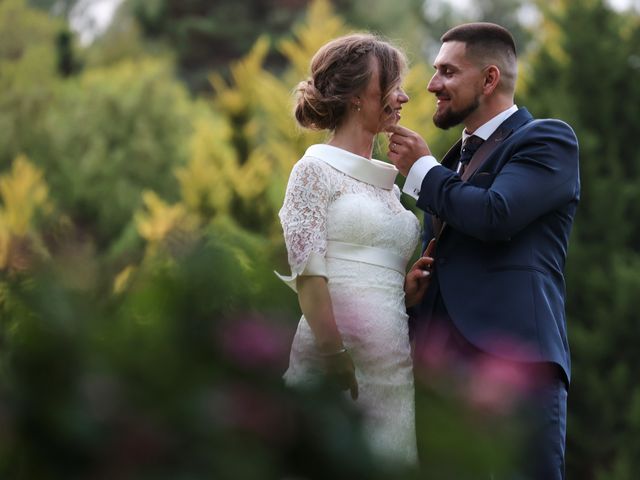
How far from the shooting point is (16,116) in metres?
18.0

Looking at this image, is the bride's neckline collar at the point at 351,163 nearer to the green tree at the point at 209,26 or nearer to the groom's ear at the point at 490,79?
the groom's ear at the point at 490,79

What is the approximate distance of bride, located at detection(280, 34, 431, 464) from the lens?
3242 millimetres

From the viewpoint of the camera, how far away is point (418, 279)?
3.52 m

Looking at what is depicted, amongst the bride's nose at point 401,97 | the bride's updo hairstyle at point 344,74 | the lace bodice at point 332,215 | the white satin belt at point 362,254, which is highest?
the bride's updo hairstyle at point 344,74

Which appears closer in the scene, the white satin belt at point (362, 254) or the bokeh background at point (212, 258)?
the bokeh background at point (212, 258)

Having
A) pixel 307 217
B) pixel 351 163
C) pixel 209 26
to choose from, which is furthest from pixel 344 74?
pixel 209 26

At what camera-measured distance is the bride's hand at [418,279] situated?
3.51 metres

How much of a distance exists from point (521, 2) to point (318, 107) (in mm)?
32776

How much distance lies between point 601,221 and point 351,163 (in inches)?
187

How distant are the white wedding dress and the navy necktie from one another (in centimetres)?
29

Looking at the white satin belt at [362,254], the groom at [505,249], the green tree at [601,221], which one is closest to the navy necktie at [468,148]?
the groom at [505,249]

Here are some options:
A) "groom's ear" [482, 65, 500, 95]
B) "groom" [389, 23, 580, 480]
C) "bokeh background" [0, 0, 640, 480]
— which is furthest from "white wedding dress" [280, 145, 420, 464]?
"bokeh background" [0, 0, 640, 480]

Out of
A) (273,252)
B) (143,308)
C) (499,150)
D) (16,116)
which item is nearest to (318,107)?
(499,150)

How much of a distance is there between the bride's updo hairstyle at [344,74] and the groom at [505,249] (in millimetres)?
171
